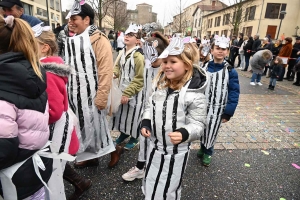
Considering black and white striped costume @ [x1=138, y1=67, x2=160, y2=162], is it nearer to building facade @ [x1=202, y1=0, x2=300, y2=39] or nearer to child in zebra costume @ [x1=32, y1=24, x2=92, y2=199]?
child in zebra costume @ [x1=32, y1=24, x2=92, y2=199]

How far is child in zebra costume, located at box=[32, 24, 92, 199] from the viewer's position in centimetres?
164

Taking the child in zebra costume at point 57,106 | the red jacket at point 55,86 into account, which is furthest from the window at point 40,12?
the red jacket at point 55,86

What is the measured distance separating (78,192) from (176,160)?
1.23 meters

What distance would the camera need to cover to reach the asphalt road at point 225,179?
2.52m

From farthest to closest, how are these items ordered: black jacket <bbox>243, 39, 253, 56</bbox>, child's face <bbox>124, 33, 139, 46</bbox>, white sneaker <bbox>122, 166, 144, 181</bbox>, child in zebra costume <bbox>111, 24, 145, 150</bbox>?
black jacket <bbox>243, 39, 253, 56</bbox> < child's face <bbox>124, 33, 139, 46</bbox> < child in zebra costume <bbox>111, 24, 145, 150</bbox> < white sneaker <bbox>122, 166, 144, 181</bbox>

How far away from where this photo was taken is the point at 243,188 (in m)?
2.66

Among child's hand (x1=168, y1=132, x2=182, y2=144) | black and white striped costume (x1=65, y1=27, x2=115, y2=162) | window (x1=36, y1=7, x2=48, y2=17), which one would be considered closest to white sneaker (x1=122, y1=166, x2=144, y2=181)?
black and white striped costume (x1=65, y1=27, x2=115, y2=162)

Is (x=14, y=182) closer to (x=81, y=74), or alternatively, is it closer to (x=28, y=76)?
(x=28, y=76)

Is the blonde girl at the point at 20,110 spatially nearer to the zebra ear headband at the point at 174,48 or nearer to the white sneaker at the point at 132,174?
the zebra ear headband at the point at 174,48

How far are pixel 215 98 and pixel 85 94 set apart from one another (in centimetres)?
162


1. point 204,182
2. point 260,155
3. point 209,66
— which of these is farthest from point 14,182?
point 260,155

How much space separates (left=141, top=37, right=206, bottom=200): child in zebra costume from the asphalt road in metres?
0.76

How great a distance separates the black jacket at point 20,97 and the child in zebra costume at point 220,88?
2.05 meters

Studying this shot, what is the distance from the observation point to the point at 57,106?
1.64m
